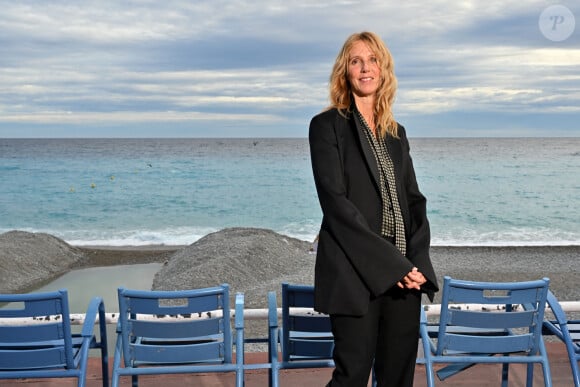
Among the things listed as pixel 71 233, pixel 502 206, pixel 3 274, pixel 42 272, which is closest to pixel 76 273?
pixel 42 272

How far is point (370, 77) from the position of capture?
2.45 metres

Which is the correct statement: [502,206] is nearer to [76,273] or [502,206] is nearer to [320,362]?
[76,273]

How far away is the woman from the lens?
2.33 m

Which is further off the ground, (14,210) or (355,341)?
(355,341)

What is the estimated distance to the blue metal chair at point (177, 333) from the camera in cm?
271

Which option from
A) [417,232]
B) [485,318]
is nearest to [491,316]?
[485,318]

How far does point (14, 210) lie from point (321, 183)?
37387 mm

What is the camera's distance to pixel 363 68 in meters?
2.44

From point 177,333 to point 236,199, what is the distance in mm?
39736

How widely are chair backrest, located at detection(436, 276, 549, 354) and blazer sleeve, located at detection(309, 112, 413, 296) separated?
1.68 ft

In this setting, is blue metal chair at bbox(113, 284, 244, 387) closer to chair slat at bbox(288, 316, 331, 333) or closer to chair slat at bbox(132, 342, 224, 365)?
chair slat at bbox(132, 342, 224, 365)

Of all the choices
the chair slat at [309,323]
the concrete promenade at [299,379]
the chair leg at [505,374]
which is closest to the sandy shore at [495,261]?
the concrete promenade at [299,379]

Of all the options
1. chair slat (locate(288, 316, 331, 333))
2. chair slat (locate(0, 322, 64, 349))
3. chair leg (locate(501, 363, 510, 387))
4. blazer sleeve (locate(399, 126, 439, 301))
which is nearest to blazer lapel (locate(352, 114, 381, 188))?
blazer sleeve (locate(399, 126, 439, 301))

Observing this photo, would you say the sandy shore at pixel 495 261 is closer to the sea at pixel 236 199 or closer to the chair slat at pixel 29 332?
the sea at pixel 236 199
